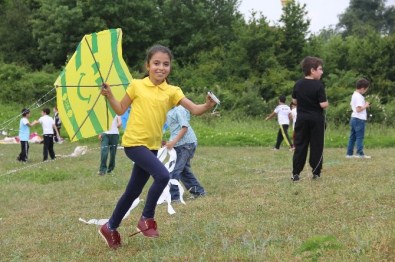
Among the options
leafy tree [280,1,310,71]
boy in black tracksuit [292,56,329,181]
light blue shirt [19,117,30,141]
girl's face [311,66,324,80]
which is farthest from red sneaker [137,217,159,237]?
leafy tree [280,1,310,71]

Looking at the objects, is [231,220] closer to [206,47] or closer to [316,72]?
[316,72]

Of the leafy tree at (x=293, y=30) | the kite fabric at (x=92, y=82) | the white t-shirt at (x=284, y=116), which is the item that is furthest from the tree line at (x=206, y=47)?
the kite fabric at (x=92, y=82)

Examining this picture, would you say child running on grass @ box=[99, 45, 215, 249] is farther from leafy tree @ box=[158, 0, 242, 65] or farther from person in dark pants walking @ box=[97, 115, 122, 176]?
leafy tree @ box=[158, 0, 242, 65]

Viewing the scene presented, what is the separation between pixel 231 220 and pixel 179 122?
2.61m

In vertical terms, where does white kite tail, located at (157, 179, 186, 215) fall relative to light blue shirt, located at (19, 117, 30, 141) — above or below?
above

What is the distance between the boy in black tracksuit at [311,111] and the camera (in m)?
8.74

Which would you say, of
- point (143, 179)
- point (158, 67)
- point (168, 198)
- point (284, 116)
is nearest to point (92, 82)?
point (158, 67)

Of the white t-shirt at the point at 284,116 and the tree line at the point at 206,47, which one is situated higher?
the tree line at the point at 206,47

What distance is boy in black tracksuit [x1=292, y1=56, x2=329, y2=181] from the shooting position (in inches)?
344

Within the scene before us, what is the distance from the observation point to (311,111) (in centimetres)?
882

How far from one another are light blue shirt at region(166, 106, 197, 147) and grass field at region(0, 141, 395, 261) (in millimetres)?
941

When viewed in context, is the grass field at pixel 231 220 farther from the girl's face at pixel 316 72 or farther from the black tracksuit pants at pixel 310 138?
the girl's face at pixel 316 72

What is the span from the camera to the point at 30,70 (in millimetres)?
38969

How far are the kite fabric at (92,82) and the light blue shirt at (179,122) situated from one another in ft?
5.79
